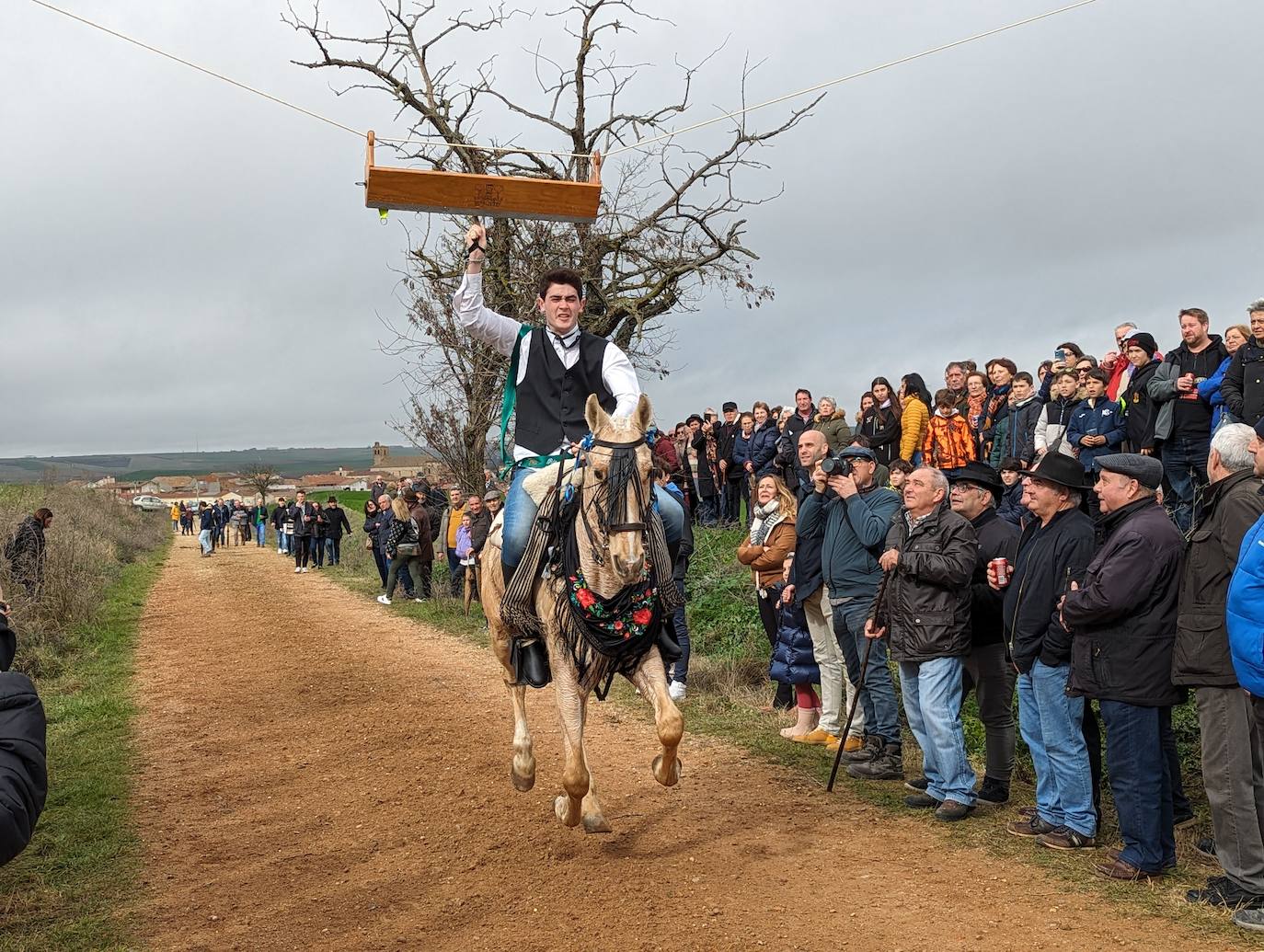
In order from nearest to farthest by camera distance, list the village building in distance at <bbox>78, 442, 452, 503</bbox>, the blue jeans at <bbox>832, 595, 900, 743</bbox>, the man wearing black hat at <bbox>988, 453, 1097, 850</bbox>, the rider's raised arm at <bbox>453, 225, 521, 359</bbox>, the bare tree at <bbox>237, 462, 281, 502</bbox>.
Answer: the man wearing black hat at <bbox>988, 453, 1097, 850</bbox> → the rider's raised arm at <bbox>453, 225, 521, 359</bbox> → the blue jeans at <bbox>832, 595, 900, 743</bbox> → the bare tree at <bbox>237, 462, 281, 502</bbox> → the village building in distance at <bbox>78, 442, 452, 503</bbox>

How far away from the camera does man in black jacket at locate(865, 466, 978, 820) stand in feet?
22.6

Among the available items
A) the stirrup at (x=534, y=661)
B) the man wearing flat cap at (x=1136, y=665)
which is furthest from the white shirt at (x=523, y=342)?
the man wearing flat cap at (x=1136, y=665)

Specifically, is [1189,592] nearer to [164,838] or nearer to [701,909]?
[701,909]

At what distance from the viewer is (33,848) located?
7.01 meters

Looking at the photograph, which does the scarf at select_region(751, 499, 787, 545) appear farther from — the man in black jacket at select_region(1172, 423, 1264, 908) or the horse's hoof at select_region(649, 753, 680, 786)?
the man in black jacket at select_region(1172, 423, 1264, 908)

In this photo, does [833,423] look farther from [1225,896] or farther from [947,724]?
[1225,896]

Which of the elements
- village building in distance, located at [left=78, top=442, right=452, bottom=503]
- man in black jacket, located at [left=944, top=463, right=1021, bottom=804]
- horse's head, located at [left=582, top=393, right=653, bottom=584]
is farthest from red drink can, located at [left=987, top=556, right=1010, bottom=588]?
village building in distance, located at [left=78, top=442, right=452, bottom=503]

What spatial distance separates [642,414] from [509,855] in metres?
3.10

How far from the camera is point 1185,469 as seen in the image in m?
10.7

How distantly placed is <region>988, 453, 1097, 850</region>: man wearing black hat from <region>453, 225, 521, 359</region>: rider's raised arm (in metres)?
3.63

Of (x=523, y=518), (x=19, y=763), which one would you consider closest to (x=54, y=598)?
(x=523, y=518)

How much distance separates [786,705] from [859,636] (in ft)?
8.63

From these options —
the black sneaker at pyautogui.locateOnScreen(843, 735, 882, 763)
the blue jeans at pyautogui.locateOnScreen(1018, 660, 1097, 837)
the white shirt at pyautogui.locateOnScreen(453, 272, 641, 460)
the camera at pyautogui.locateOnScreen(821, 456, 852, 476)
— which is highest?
the white shirt at pyautogui.locateOnScreen(453, 272, 641, 460)

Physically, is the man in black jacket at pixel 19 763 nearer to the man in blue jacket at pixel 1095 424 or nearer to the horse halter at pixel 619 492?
the horse halter at pixel 619 492
